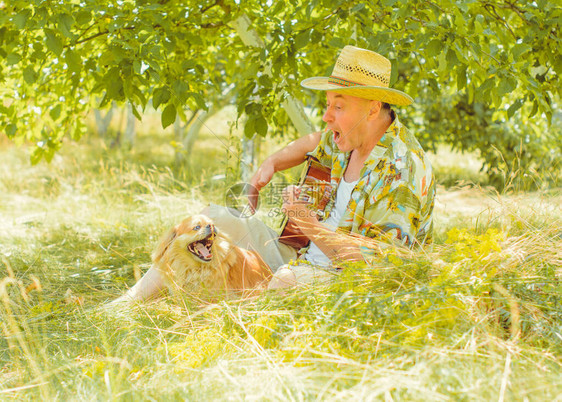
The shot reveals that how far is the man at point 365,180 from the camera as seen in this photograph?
2695mm

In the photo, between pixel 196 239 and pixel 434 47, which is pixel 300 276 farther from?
pixel 434 47

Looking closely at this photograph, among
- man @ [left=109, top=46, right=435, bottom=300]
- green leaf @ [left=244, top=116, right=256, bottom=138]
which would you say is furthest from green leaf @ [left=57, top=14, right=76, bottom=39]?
man @ [left=109, top=46, right=435, bottom=300]

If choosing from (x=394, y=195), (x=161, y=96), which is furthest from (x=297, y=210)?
(x=161, y=96)

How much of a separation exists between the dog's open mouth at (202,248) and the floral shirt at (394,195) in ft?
2.64

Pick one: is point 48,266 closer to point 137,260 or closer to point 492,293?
point 137,260

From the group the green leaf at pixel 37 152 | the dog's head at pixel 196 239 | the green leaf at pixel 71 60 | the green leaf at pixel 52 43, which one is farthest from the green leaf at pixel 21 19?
the green leaf at pixel 37 152

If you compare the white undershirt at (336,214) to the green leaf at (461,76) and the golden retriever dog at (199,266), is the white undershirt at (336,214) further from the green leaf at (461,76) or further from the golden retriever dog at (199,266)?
the green leaf at (461,76)

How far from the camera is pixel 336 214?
3.08 m

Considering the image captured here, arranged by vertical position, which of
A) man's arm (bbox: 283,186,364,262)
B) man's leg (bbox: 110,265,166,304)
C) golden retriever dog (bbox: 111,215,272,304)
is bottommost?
man's leg (bbox: 110,265,166,304)

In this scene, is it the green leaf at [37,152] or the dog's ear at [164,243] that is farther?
the green leaf at [37,152]

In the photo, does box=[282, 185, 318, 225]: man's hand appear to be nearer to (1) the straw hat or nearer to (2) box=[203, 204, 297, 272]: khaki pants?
(1) the straw hat

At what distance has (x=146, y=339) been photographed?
2447 mm

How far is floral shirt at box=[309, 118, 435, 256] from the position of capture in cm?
269

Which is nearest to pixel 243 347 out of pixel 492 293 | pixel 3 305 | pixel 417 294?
pixel 417 294
